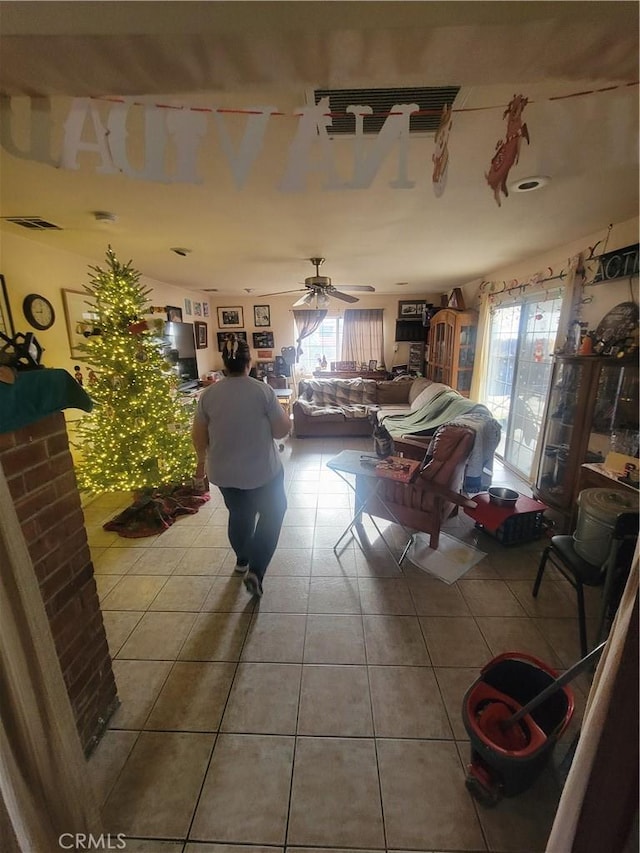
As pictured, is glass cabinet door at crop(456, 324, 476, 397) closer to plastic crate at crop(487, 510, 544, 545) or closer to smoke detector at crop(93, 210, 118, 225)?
plastic crate at crop(487, 510, 544, 545)

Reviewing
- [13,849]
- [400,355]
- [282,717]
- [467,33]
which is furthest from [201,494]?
[400,355]

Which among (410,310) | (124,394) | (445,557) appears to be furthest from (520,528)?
(410,310)

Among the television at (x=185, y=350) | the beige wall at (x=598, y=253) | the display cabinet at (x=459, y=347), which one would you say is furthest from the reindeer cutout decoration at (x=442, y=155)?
the television at (x=185, y=350)

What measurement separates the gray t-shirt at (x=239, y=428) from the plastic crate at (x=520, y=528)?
1786 mm

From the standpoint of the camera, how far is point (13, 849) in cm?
79

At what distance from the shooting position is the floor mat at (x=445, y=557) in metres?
2.17

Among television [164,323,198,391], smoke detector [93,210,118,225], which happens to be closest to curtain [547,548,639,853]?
smoke detector [93,210,118,225]

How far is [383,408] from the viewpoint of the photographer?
17.2ft

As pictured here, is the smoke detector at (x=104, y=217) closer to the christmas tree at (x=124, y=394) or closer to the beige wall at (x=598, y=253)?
the christmas tree at (x=124, y=394)

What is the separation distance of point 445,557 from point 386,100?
2.44m

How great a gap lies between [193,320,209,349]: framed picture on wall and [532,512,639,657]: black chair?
234 inches

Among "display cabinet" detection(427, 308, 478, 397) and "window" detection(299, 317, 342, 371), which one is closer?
"display cabinet" detection(427, 308, 478, 397)

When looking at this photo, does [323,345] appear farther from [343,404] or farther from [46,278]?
[46,278]

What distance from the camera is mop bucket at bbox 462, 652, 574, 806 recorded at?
3.39ft
